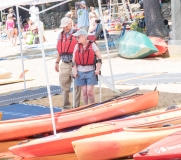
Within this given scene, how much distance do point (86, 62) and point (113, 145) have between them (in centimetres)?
225

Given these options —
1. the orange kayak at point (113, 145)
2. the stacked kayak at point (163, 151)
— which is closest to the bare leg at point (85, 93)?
the orange kayak at point (113, 145)

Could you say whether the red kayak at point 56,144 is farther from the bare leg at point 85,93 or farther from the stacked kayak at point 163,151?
the bare leg at point 85,93

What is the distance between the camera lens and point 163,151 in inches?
235

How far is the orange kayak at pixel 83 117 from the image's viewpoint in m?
7.72

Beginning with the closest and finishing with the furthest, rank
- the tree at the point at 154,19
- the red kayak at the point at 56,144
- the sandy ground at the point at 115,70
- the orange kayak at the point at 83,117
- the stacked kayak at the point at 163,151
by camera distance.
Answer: the stacked kayak at the point at 163,151 < the red kayak at the point at 56,144 < the orange kayak at the point at 83,117 < the sandy ground at the point at 115,70 < the tree at the point at 154,19

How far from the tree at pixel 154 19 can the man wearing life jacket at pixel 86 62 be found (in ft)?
34.3

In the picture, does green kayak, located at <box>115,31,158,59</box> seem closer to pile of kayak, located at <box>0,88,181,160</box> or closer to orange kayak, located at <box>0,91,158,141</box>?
orange kayak, located at <box>0,91,158,141</box>

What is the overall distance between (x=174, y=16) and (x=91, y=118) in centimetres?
903

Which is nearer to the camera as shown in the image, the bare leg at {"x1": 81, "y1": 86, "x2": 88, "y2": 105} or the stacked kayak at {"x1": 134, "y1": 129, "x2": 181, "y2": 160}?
the stacked kayak at {"x1": 134, "y1": 129, "x2": 181, "y2": 160}

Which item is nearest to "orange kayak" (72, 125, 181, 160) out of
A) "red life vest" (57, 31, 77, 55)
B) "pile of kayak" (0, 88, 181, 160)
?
"pile of kayak" (0, 88, 181, 160)

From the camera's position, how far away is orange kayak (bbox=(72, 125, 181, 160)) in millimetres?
6582

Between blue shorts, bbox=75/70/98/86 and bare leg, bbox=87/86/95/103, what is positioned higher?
blue shorts, bbox=75/70/98/86

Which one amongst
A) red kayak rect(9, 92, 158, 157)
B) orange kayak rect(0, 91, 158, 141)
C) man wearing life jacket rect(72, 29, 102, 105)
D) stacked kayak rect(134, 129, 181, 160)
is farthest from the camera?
man wearing life jacket rect(72, 29, 102, 105)

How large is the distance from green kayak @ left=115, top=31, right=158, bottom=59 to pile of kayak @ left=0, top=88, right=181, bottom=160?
7.29 m
